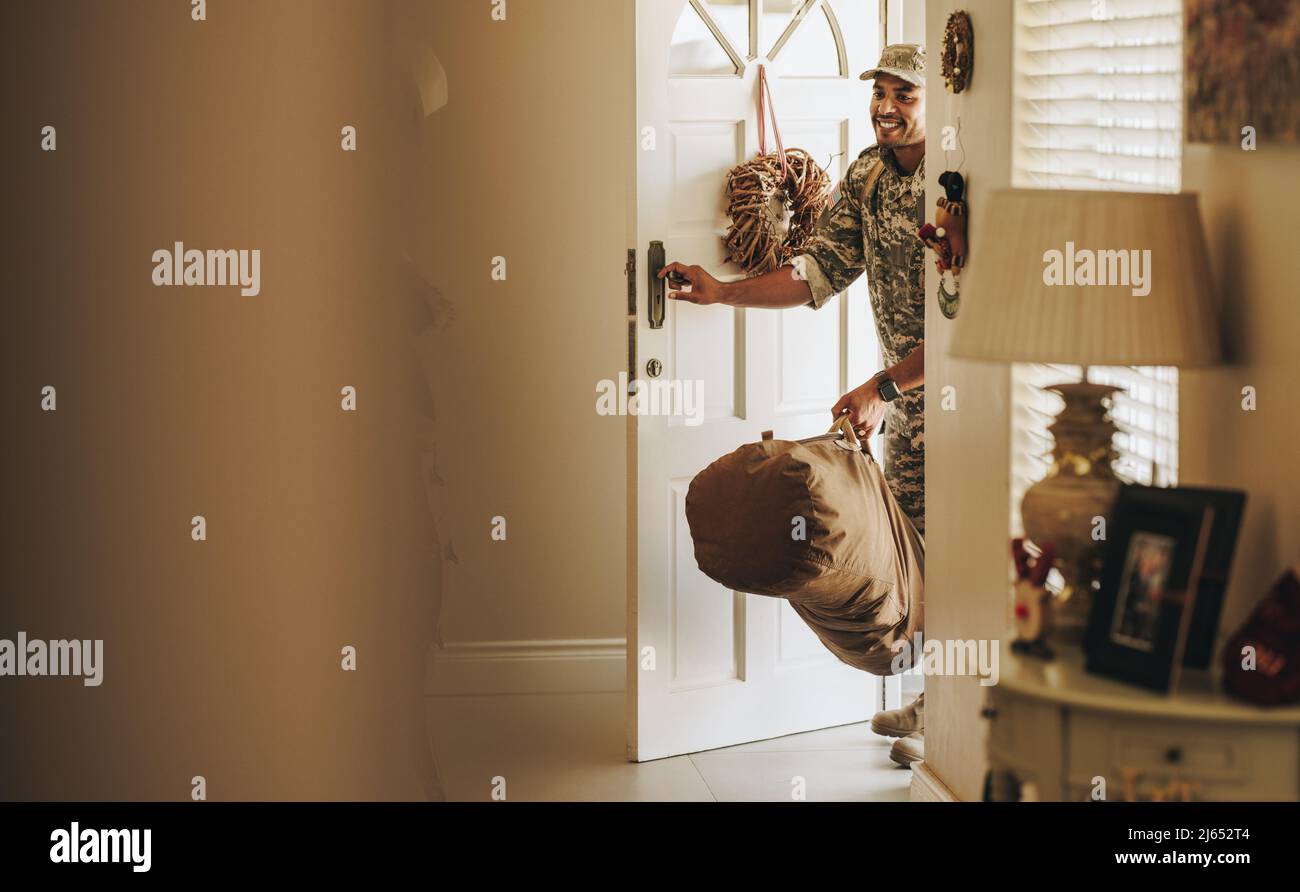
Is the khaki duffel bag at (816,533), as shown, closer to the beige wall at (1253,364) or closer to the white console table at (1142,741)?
the beige wall at (1253,364)

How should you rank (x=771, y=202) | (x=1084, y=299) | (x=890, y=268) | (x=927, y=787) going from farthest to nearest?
(x=771, y=202), (x=890, y=268), (x=927, y=787), (x=1084, y=299)

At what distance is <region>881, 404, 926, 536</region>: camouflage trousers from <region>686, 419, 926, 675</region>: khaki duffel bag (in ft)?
0.84

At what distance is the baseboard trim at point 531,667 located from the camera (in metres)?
3.87

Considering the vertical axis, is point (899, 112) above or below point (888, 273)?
above

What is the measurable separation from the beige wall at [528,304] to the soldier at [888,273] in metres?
0.60

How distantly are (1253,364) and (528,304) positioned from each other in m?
2.37

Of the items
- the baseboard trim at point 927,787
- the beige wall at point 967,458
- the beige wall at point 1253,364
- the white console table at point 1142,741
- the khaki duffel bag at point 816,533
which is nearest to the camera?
the white console table at point 1142,741

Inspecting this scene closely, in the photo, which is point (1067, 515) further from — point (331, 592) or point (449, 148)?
point (449, 148)

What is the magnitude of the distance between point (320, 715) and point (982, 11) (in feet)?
7.12

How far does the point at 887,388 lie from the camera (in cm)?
324

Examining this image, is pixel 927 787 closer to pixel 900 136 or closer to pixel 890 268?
pixel 890 268

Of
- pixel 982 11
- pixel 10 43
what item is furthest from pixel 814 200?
pixel 10 43

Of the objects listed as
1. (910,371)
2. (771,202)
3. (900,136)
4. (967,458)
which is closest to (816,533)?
(967,458)

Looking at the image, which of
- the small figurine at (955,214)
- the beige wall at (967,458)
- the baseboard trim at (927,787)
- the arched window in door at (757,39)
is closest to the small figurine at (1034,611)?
the beige wall at (967,458)
